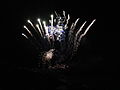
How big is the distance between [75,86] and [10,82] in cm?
303

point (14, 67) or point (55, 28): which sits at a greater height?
point (55, 28)

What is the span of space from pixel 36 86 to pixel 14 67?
5.58ft

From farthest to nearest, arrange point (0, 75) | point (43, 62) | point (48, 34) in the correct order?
point (43, 62)
point (48, 34)
point (0, 75)

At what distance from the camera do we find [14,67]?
39.5 feet

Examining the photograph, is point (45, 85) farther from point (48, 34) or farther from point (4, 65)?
point (48, 34)

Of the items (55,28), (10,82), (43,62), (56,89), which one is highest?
(55,28)

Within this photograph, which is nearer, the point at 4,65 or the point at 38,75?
the point at 38,75

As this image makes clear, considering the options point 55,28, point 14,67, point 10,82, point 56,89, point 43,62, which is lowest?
point 56,89

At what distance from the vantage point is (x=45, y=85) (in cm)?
1104

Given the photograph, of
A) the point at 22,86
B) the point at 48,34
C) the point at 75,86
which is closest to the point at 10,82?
the point at 22,86

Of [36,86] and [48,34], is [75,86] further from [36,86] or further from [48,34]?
[48,34]

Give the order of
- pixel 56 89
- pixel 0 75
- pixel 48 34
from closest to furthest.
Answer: pixel 56 89, pixel 0 75, pixel 48 34

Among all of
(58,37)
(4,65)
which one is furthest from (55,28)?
(4,65)

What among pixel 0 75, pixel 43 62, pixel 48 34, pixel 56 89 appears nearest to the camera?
pixel 56 89
